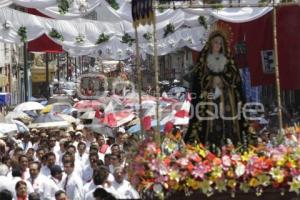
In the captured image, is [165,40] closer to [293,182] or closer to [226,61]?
[226,61]

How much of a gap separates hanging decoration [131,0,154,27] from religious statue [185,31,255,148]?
807mm

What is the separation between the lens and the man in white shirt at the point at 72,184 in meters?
12.2

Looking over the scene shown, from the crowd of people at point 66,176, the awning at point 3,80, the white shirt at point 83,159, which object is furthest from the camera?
the awning at point 3,80

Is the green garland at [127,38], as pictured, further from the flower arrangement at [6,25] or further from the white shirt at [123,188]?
the white shirt at [123,188]

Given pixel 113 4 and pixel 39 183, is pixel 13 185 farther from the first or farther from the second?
pixel 113 4

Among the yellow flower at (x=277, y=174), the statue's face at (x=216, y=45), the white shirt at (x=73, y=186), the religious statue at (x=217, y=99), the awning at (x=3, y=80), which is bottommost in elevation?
the white shirt at (x=73, y=186)

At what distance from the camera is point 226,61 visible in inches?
462

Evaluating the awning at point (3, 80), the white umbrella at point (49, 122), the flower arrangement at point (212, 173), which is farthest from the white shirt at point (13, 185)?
the awning at point (3, 80)

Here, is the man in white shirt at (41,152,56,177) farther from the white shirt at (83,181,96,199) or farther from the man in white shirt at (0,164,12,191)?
the white shirt at (83,181,96,199)

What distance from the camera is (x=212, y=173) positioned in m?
10.2

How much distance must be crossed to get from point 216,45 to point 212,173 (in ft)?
6.90

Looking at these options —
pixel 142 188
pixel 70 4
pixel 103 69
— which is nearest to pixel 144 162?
pixel 142 188

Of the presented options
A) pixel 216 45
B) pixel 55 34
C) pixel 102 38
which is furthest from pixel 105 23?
pixel 216 45

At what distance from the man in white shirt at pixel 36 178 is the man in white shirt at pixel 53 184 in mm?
68
